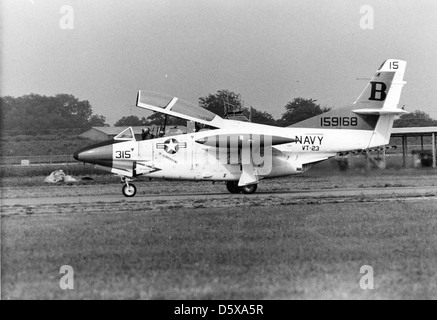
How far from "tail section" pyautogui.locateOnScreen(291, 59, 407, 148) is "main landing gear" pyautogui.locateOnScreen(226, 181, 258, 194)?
274 cm

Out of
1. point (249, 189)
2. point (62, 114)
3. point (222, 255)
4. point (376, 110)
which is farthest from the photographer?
point (62, 114)

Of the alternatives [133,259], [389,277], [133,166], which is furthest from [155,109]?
[389,277]

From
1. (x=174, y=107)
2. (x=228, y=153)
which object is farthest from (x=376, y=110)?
(x=174, y=107)

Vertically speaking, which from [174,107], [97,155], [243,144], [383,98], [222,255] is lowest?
[222,255]

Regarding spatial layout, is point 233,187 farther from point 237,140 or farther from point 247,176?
point 237,140

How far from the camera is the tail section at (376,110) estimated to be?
18.3 meters

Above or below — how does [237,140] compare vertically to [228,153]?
above

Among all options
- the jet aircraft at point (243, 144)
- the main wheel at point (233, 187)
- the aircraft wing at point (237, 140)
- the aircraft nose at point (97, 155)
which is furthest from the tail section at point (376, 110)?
the aircraft nose at point (97, 155)

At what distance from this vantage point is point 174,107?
678 inches

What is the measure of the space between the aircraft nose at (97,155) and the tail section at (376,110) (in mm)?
6524

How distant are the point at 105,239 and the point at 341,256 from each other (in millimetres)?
3661

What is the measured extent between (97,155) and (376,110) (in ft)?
30.5

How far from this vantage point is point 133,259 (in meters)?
7.19
